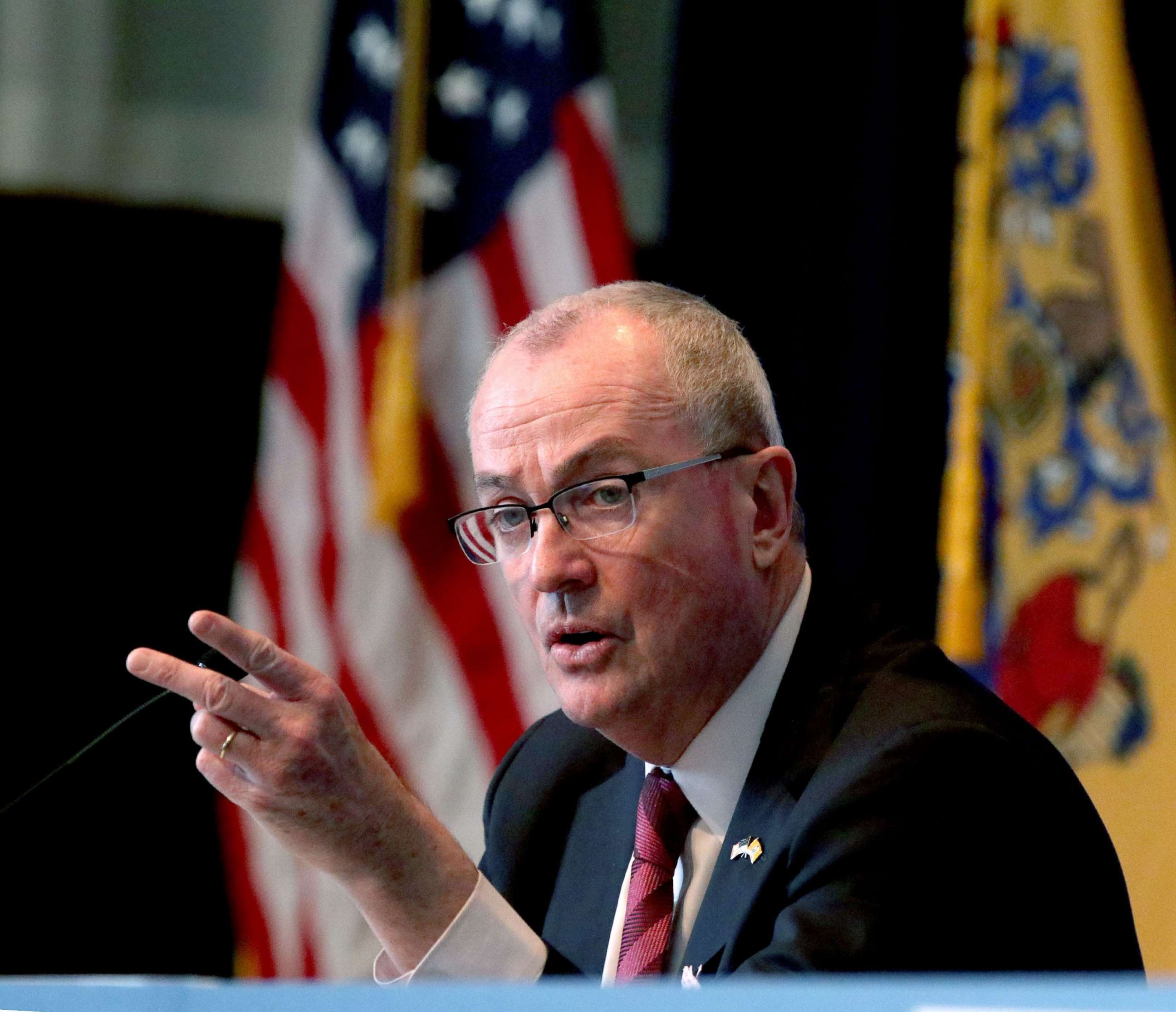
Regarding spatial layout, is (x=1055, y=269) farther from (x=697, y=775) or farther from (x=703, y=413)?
(x=697, y=775)

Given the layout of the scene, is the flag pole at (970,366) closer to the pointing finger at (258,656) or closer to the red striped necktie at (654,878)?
the red striped necktie at (654,878)

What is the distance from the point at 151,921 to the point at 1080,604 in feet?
7.86

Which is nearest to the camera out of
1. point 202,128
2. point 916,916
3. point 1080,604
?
point 916,916

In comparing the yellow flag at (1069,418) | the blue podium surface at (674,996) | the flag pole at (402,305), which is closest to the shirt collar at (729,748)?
the blue podium surface at (674,996)

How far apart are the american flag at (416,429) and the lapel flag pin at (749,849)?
209 cm

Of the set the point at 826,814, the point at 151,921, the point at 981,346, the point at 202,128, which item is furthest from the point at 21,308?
the point at 826,814

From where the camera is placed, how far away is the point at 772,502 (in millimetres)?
1957

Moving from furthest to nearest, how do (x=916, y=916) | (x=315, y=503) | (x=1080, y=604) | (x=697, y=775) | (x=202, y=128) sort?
1. (x=202, y=128)
2. (x=315, y=503)
3. (x=1080, y=604)
4. (x=697, y=775)
5. (x=916, y=916)

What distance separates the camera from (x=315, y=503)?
3.80 m

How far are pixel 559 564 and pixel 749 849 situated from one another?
1.31ft

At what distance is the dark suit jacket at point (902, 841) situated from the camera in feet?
4.83

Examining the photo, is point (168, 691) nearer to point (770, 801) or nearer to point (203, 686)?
point (203, 686)

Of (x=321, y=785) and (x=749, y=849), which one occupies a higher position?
(x=321, y=785)

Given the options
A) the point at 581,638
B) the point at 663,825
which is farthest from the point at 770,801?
the point at 581,638
